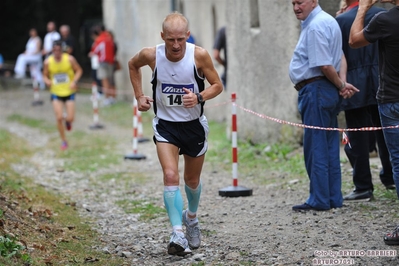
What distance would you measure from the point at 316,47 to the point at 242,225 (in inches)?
70.8

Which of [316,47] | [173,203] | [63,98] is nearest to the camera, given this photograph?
[173,203]

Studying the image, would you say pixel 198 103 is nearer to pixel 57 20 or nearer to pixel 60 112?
pixel 60 112

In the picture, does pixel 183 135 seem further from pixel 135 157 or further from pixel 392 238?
pixel 135 157

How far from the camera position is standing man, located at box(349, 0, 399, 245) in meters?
6.25

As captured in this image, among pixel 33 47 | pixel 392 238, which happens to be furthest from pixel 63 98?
pixel 33 47

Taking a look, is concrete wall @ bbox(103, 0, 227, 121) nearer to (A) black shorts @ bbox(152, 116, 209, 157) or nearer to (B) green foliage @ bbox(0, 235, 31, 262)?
(A) black shorts @ bbox(152, 116, 209, 157)

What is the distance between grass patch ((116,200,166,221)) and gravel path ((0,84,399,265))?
0.30ft

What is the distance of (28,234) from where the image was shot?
22.9 ft

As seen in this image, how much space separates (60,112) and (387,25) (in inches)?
361

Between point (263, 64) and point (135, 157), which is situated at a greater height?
point (263, 64)

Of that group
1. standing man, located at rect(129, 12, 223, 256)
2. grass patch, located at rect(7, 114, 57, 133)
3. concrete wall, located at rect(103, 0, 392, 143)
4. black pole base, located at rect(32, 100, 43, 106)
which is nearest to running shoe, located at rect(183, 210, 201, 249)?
standing man, located at rect(129, 12, 223, 256)

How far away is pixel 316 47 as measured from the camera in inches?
300

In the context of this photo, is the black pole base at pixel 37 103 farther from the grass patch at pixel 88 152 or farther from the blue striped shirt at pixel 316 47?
the blue striped shirt at pixel 316 47

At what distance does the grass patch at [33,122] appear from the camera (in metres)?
19.4
